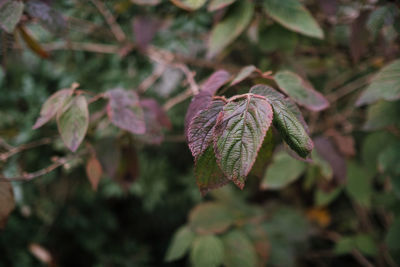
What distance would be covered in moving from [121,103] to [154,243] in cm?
120

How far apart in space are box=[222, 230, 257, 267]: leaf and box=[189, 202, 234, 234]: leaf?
4 cm

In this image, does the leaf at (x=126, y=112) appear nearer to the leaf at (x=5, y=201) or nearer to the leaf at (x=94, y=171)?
the leaf at (x=94, y=171)

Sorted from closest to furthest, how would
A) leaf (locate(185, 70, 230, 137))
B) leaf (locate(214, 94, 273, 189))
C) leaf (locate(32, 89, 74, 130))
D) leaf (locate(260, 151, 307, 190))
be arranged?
leaf (locate(214, 94, 273, 189)), leaf (locate(185, 70, 230, 137)), leaf (locate(32, 89, 74, 130)), leaf (locate(260, 151, 307, 190))

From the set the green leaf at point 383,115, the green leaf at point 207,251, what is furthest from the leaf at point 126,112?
the green leaf at point 383,115

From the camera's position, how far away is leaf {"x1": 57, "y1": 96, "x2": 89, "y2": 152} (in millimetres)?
625

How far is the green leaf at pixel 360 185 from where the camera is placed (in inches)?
42.1

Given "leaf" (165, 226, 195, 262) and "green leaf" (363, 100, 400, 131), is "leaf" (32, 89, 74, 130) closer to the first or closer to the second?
"leaf" (165, 226, 195, 262)

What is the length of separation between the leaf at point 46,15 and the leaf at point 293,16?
0.53m

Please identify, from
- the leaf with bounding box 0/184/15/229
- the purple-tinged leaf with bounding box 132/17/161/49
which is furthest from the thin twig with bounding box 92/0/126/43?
the leaf with bounding box 0/184/15/229

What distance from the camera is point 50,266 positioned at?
123 cm

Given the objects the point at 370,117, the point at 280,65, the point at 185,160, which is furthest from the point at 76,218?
the point at 370,117

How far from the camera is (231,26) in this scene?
0.81 metres

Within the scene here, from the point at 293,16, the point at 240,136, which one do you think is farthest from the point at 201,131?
the point at 293,16

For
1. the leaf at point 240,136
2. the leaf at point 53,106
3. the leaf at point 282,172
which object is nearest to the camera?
the leaf at point 240,136
